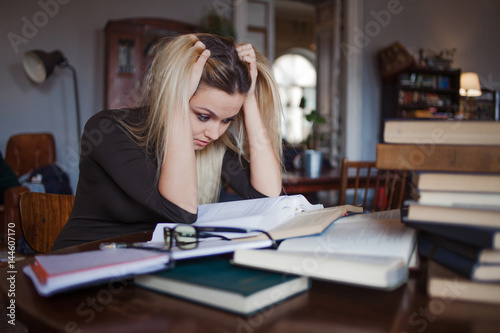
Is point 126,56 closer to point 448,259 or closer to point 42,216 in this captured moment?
point 42,216

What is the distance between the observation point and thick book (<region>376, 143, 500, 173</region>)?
1.73 feet

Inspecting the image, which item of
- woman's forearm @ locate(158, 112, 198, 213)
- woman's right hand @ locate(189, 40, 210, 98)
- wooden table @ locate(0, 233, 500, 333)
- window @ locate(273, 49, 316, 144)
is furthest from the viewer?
window @ locate(273, 49, 316, 144)

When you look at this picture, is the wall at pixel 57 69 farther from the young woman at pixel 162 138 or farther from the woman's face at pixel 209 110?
the woman's face at pixel 209 110

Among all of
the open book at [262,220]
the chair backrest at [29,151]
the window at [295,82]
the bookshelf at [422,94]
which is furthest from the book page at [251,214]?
the window at [295,82]

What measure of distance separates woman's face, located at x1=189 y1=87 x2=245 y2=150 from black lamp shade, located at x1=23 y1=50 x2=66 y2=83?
3.37 meters

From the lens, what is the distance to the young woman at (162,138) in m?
1.00

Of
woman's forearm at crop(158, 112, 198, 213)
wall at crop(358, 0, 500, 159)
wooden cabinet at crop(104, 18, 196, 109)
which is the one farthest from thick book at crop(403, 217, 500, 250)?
wall at crop(358, 0, 500, 159)

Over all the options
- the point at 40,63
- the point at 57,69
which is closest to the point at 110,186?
the point at 40,63

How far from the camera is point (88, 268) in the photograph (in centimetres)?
50

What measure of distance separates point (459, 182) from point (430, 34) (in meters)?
6.58

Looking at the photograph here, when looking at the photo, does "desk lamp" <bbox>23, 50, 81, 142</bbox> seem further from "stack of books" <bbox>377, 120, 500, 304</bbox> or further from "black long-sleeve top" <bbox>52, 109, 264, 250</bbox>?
"stack of books" <bbox>377, 120, 500, 304</bbox>

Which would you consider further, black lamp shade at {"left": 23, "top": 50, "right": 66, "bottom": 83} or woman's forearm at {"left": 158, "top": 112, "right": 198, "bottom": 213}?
black lamp shade at {"left": 23, "top": 50, "right": 66, "bottom": 83}

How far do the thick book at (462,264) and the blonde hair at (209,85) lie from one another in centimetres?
67

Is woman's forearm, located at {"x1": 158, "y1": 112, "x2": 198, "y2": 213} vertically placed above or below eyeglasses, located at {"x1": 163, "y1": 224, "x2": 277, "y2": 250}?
above
